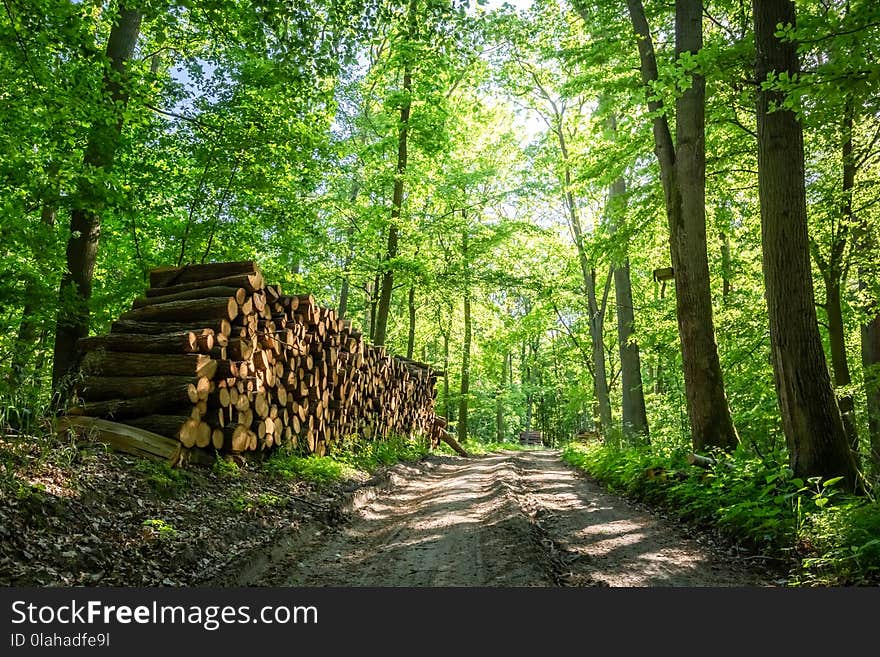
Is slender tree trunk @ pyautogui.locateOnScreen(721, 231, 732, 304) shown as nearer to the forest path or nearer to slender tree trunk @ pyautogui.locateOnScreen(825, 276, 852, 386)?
slender tree trunk @ pyautogui.locateOnScreen(825, 276, 852, 386)

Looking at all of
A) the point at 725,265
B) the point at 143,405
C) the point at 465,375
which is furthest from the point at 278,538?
the point at 465,375

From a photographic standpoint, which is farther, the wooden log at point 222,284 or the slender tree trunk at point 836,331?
the slender tree trunk at point 836,331

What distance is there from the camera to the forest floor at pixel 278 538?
145 inches

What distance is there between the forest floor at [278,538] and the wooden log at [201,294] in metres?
2.36

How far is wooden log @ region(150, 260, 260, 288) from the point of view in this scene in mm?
7734

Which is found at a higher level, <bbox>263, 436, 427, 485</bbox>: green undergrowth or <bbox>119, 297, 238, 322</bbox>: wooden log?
<bbox>119, 297, 238, 322</bbox>: wooden log

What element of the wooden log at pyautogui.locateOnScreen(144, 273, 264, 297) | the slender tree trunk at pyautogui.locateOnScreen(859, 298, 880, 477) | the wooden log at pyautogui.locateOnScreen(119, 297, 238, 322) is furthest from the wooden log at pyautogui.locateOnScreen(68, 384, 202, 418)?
the slender tree trunk at pyautogui.locateOnScreen(859, 298, 880, 477)

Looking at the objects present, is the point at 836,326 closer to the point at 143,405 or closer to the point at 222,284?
the point at 222,284

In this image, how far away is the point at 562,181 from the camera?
19.5 metres

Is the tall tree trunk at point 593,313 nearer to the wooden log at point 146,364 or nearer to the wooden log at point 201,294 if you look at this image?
the wooden log at point 201,294

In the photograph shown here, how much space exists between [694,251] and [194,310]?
7721 millimetres

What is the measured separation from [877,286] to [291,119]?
11.4m

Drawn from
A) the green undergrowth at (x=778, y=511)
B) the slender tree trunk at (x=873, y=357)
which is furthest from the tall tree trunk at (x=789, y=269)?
the slender tree trunk at (x=873, y=357)

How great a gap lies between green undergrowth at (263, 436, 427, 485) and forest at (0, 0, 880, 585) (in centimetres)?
278
